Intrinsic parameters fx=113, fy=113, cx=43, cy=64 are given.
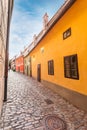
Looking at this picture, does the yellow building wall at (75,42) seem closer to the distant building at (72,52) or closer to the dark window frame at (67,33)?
the distant building at (72,52)

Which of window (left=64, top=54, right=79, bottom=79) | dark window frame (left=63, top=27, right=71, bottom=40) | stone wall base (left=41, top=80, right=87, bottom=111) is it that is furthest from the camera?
dark window frame (left=63, top=27, right=71, bottom=40)

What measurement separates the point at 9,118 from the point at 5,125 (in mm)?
479

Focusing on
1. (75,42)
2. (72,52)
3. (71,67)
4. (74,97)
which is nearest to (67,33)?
(75,42)

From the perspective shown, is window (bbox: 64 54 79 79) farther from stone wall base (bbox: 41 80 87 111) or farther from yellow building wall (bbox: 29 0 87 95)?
stone wall base (bbox: 41 80 87 111)

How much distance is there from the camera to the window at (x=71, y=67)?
217 inches

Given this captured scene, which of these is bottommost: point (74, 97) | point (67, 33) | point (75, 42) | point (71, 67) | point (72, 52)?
point (74, 97)

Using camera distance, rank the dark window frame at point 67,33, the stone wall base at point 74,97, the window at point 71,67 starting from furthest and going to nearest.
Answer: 1. the dark window frame at point 67,33
2. the window at point 71,67
3. the stone wall base at point 74,97

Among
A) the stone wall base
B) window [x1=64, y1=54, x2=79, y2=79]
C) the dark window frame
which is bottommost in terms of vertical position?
the stone wall base

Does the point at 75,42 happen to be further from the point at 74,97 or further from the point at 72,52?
the point at 74,97

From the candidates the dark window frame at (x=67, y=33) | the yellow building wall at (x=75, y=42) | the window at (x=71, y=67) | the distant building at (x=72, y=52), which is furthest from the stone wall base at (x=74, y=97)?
the dark window frame at (x=67, y=33)

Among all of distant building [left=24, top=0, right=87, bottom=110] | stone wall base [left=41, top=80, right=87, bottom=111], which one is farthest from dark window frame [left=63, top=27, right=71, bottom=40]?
stone wall base [left=41, top=80, right=87, bottom=111]

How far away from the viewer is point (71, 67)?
5.90m

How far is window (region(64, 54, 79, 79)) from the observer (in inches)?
217

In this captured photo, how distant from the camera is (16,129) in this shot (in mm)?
3309
